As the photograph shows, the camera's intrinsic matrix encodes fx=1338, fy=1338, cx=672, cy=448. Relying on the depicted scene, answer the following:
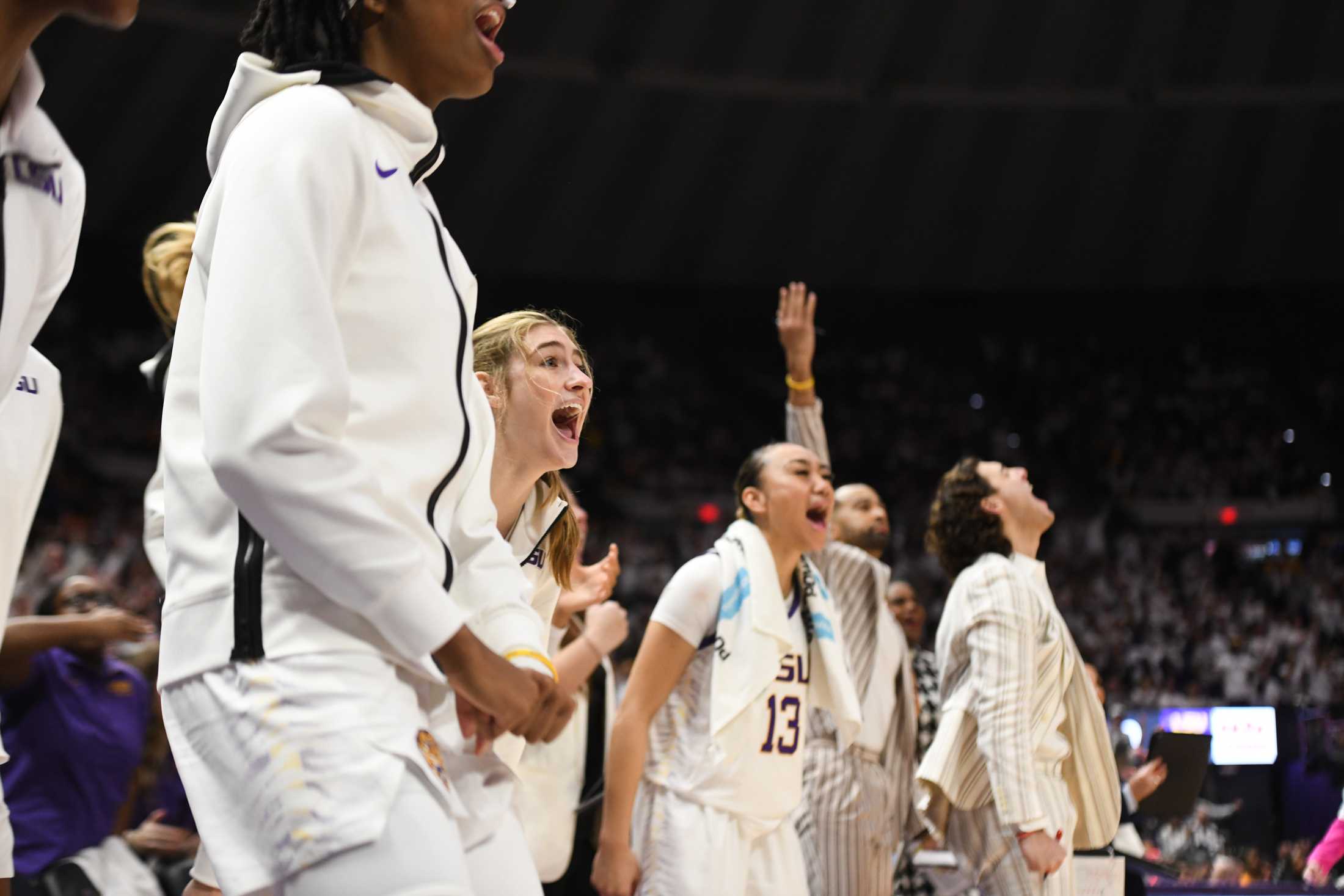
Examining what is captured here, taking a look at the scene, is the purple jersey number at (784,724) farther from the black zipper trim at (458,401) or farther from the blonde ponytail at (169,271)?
the black zipper trim at (458,401)

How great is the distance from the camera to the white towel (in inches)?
142

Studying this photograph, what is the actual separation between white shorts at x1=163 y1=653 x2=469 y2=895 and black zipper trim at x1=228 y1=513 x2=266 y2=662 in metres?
0.01

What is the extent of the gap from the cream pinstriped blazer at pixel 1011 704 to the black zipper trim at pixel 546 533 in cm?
168

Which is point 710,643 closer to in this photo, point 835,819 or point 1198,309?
point 835,819

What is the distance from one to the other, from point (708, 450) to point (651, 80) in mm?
5696

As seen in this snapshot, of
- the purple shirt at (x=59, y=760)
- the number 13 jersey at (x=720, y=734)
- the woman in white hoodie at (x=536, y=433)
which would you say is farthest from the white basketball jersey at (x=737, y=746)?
the purple shirt at (x=59, y=760)

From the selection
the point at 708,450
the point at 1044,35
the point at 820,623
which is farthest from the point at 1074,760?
the point at 708,450

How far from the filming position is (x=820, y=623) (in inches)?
156

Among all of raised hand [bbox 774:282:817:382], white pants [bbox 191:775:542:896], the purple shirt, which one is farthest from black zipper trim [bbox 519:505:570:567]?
raised hand [bbox 774:282:817:382]

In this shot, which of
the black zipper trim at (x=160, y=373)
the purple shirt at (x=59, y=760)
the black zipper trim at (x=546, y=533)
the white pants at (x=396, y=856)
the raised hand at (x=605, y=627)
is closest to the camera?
the white pants at (x=396, y=856)

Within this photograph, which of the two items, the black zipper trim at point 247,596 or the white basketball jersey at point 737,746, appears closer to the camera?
the black zipper trim at point 247,596

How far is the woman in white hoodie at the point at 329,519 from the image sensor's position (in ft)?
4.13

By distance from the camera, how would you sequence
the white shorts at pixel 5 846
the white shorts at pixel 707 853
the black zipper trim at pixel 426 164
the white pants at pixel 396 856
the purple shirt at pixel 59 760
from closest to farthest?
the white pants at pixel 396 856
the black zipper trim at pixel 426 164
the white shorts at pixel 5 846
the white shorts at pixel 707 853
the purple shirt at pixel 59 760

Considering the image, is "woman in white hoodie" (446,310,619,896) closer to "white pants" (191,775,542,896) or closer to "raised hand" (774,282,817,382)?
"white pants" (191,775,542,896)
